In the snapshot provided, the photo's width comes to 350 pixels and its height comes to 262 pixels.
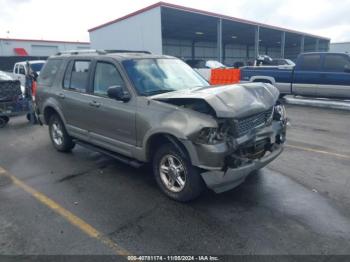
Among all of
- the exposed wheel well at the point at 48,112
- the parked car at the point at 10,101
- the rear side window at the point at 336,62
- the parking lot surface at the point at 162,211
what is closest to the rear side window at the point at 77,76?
the exposed wheel well at the point at 48,112

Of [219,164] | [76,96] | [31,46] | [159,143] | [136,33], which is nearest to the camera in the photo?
[219,164]

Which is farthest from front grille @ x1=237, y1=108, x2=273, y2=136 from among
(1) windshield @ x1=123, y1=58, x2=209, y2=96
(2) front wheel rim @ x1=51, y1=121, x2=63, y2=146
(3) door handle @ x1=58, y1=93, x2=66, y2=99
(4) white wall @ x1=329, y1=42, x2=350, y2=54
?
(4) white wall @ x1=329, y1=42, x2=350, y2=54

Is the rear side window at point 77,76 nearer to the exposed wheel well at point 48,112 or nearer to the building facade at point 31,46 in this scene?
the exposed wheel well at point 48,112

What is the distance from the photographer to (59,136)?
6449mm

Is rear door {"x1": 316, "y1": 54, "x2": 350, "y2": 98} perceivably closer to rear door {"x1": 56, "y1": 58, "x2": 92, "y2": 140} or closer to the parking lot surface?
the parking lot surface

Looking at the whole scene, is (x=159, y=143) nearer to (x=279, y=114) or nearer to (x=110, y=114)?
(x=110, y=114)

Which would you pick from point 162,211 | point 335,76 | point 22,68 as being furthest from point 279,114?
point 22,68

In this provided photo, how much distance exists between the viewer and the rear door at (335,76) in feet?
36.4

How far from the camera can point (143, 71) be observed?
4.67 meters

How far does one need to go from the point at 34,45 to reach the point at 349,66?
130ft

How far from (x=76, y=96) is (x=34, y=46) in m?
40.3

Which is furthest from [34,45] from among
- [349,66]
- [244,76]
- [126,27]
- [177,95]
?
[177,95]

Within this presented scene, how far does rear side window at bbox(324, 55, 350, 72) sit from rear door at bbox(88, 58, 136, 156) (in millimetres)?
9638

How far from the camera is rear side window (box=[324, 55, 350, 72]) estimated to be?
1114 cm
